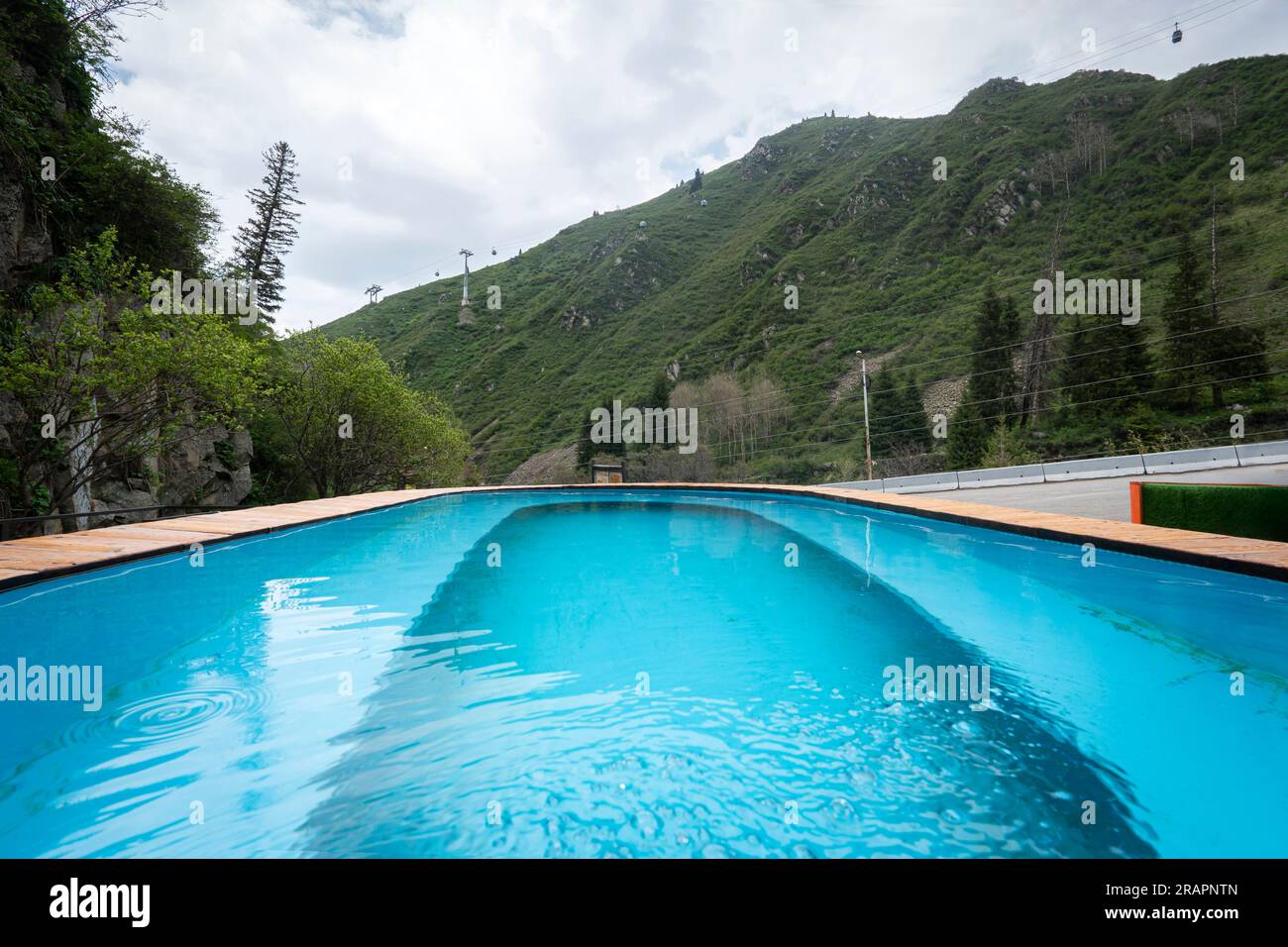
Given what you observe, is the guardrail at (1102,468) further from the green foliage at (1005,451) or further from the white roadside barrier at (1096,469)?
the green foliage at (1005,451)

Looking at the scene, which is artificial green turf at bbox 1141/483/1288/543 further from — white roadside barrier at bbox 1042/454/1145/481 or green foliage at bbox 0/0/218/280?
green foliage at bbox 0/0/218/280

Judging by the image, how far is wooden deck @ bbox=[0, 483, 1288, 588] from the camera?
3.98 m

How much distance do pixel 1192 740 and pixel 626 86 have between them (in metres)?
19.8

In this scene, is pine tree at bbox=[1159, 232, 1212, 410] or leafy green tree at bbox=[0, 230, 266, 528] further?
pine tree at bbox=[1159, 232, 1212, 410]

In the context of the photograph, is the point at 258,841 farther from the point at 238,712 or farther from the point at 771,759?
the point at 771,759

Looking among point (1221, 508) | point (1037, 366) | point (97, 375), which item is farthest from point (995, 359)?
point (97, 375)

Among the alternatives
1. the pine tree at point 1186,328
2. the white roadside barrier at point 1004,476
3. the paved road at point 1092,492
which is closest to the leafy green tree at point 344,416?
the paved road at point 1092,492

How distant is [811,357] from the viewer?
36.9 metres

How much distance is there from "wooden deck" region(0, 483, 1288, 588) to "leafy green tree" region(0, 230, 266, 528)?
8.07ft

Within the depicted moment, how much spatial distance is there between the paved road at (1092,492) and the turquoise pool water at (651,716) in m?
4.59

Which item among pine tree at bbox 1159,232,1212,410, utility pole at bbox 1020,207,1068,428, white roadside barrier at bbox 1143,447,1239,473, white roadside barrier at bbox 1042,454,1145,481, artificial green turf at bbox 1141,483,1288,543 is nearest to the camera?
artificial green turf at bbox 1141,483,1288,543

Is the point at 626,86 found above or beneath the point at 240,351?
above

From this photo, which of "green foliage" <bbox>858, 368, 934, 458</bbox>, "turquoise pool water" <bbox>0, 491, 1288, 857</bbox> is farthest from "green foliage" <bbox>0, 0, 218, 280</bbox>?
"green foliage" <bbox>858, 368, 934, 458</bbox>
